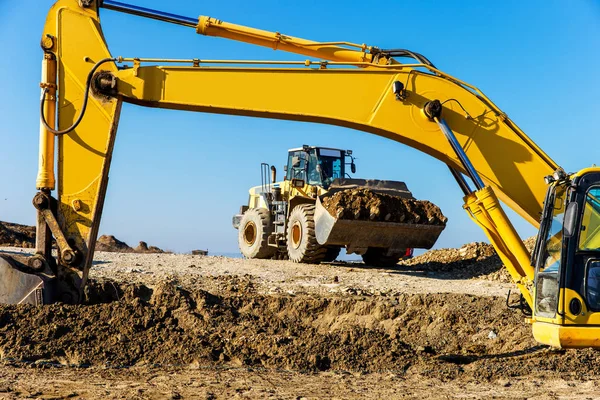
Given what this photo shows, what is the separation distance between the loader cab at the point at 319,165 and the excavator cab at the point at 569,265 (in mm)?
10105

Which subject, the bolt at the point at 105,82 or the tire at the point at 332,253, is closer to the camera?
the bolt at the point at 105,82

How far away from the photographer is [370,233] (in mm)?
13734

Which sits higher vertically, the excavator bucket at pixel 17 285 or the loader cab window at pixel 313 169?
the loader cab window at pixel 313 169

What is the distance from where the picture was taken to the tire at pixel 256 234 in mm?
17031

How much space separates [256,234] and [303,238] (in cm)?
312

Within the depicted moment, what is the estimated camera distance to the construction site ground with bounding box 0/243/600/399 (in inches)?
209

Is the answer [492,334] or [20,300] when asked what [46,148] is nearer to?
[20,300]

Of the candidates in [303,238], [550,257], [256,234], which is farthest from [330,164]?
[550,257]

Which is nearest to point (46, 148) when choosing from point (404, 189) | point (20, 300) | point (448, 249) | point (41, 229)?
point (41, 229)

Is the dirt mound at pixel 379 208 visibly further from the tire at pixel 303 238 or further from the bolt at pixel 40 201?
the bolt at pixel 40 201

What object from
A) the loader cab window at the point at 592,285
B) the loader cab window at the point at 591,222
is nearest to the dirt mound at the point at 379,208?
the loader cab window at the point at 591,222

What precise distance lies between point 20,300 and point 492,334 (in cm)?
516

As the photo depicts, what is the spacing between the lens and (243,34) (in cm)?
736

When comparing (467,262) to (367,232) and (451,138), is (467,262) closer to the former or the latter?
(367,232)
